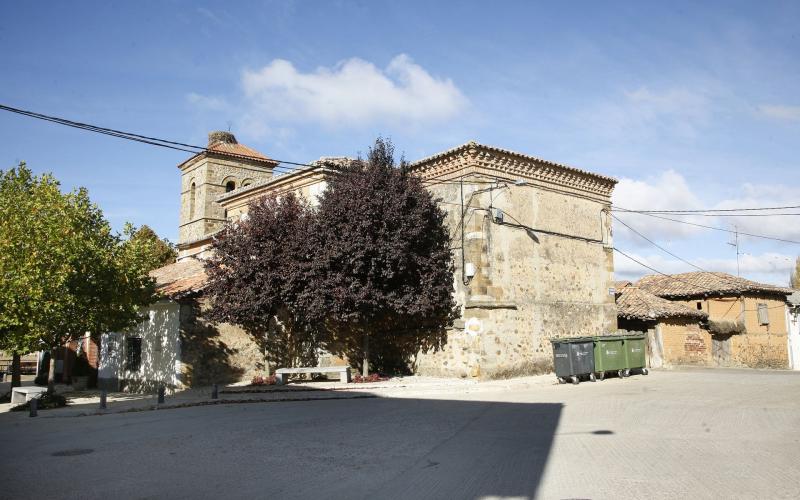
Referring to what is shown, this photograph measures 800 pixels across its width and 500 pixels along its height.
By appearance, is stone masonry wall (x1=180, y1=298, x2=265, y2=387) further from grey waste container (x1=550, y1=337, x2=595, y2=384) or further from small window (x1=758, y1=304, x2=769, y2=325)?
small window (x1=758, y1=304, x2=769, y2=325)

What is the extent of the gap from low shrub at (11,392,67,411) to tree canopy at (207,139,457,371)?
4.69 meters

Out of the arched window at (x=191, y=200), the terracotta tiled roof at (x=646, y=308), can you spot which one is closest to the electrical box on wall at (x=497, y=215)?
the terracotta tiled roof at (x=646, y=308)

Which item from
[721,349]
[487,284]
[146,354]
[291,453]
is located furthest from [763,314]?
[291,453]

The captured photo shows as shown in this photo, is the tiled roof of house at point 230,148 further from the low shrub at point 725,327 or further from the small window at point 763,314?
the small window at point 763,314

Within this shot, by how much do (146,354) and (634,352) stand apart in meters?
17.3

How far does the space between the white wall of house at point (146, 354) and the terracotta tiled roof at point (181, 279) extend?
1.62 ft

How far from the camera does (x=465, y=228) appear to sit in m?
20.7

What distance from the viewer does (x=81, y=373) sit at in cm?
2355

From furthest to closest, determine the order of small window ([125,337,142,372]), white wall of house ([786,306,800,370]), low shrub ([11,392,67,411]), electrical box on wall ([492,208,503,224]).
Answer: white wall of house ([786,306,800,370]) < small window ([125,337,142,372]) < electrical box on wall ([492,208,503,224]) < low shrub ([11,392,67,411])

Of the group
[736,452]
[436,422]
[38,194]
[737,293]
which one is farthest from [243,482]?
[737,293]

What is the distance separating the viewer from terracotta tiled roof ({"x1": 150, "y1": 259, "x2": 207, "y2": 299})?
1876 cm

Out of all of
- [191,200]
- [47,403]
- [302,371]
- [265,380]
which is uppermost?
[191,200]

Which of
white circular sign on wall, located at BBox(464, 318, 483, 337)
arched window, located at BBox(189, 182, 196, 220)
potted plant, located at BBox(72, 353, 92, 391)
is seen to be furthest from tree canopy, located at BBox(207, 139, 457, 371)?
arched window, located at BBox(189, 182, 196, 220)

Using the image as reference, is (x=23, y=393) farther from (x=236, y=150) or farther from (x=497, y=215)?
(x=236, y=150)
